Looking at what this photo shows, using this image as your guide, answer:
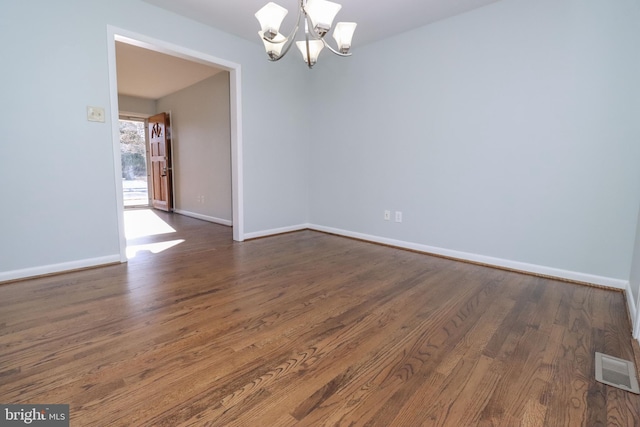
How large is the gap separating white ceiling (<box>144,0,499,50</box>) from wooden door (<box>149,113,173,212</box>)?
3674 mm

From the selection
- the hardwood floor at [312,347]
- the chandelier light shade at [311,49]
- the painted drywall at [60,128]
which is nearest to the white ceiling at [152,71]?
the painted drywall at [60,128]

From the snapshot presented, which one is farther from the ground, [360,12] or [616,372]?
[360,12]

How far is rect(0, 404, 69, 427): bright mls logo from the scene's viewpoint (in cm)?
108

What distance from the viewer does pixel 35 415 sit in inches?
43.9

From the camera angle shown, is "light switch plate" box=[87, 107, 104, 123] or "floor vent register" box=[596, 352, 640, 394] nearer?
"floor vent register" box=[596, 352, 640, 394]

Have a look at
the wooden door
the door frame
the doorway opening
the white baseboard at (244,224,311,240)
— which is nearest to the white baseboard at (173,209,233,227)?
the wooden door

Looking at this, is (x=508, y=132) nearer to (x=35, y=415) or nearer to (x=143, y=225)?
(x=35, y=415)

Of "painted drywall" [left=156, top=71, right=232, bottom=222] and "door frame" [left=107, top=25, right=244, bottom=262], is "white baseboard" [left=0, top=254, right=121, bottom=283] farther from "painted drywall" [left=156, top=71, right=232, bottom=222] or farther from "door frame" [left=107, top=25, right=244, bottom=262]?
"painted drywall" [left=156, top=71, right=232, bottom=222]

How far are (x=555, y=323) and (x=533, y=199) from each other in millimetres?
1235

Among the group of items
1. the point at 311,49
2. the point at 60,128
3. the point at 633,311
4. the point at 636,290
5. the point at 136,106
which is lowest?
the point at 633,311

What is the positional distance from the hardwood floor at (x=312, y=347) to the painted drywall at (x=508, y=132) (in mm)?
520

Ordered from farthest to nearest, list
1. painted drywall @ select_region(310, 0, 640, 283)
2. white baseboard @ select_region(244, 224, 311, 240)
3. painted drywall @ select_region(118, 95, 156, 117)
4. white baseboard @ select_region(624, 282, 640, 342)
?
painted drywall @ select_region(118, 95, 156, 117), white baseboard @ select_region(244, 224, 311, 240), painted drywall @ select_region(310, 0, 640, 283), white baseboard @ select_region(624, 282, 640, 342)

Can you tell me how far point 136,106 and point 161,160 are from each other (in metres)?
1.37

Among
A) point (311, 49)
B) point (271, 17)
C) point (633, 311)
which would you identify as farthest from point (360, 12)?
point (633, 311)
